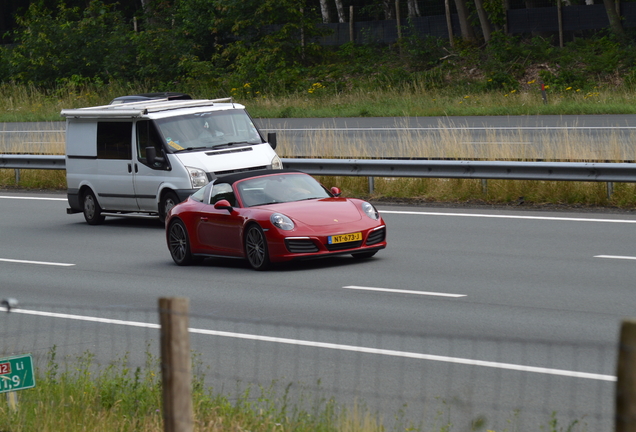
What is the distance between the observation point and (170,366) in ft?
15.0

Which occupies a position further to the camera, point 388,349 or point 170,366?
point 388,349

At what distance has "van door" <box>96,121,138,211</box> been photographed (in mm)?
18578

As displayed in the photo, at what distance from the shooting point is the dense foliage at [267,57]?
136 ft

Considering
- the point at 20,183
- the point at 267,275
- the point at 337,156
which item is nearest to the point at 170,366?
the point at 267,275

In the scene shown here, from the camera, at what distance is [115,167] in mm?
18859

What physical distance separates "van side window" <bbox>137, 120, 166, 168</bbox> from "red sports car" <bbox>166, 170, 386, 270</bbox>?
12.0 feet

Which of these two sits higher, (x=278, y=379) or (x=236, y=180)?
(x=236, y=180)

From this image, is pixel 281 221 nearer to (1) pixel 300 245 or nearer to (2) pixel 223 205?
(1) pixel 300 245

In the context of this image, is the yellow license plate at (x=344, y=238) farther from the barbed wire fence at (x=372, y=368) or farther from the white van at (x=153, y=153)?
the white van at (x=153, y=153)

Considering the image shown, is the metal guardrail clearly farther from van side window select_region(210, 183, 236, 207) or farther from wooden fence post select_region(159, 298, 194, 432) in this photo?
wooden fence post select_region(159, 298, 194, 432)

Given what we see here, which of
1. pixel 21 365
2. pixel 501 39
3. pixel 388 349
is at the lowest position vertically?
pixel 388 349

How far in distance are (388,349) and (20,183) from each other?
19.0 metres

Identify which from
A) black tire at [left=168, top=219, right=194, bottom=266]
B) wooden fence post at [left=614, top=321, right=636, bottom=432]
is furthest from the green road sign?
black tire at [left=168, top=219, right=194, bottom=266]

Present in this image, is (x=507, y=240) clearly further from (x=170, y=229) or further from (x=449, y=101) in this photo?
(x=449, y=101)
